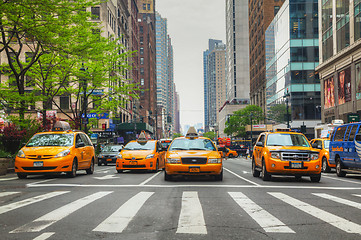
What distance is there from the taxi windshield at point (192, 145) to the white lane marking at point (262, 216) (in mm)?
5300

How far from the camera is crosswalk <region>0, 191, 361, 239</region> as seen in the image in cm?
575

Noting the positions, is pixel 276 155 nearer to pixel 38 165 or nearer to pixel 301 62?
pixel 38 165

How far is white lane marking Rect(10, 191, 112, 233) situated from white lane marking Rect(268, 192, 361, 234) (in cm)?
428

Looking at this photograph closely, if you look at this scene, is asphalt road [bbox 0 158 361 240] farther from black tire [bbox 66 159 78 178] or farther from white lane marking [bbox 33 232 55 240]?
black tire [bbox 66 159 78 178]

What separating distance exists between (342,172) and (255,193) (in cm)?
938

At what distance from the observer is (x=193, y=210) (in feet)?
23.7

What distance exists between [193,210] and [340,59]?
38117mm

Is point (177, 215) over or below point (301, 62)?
below

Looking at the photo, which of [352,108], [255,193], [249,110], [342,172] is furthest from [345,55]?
[249,110]

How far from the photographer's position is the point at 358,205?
8273 millimetres

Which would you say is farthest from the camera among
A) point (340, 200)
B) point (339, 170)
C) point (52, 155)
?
point (339, 170)

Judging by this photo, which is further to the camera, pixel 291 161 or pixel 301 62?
pixel 301 62

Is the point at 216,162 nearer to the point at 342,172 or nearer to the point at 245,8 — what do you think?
the point at 342,172

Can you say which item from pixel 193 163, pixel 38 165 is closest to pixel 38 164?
pixel 38 165
